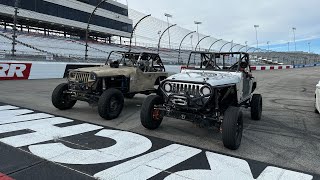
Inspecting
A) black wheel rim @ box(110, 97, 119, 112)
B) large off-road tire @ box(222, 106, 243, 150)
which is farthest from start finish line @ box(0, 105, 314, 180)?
black wheel rim @ box(110, 97, 119, 112)

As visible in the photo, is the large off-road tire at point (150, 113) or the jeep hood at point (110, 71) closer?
the large off-road tire at point (150, 113)

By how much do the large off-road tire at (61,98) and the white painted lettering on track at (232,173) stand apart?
491 cm

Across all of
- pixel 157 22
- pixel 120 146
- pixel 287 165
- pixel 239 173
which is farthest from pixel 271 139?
pixel 157 22

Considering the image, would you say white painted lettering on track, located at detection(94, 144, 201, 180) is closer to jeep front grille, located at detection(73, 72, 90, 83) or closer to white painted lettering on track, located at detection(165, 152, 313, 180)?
white painted lettering on track, located at detection(165, 152, 313, 180)

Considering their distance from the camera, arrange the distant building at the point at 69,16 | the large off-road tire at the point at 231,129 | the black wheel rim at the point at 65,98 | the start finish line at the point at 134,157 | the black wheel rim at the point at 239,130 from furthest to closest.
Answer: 1. the distant building at the point at 69,16
2. the black wheel rim at the point at 65,98
3. the black wheel rim at the point at 239,130
4. the large off-road tire at the point at 231,129
5. the start finish line at the point at 134,157

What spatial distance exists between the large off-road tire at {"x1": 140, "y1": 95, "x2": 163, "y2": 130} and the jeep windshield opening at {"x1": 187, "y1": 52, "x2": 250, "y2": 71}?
1704mm

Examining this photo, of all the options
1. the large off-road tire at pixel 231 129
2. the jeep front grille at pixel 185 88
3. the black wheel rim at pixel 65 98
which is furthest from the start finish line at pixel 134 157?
the black wheel rim at pixel 65 98

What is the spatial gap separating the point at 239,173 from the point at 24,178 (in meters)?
2.77

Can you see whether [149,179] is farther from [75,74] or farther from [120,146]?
[75,74]

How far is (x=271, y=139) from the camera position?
5.65 m

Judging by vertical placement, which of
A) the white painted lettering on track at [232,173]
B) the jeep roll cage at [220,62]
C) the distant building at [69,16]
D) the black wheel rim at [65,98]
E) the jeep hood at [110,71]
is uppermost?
the distant building at [69,16]

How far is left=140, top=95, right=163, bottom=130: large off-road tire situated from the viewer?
5758 mm

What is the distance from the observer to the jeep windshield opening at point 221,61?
6626mm

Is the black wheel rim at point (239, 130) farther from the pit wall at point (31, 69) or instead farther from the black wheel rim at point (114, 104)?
the pit wall at point (31, 69)
